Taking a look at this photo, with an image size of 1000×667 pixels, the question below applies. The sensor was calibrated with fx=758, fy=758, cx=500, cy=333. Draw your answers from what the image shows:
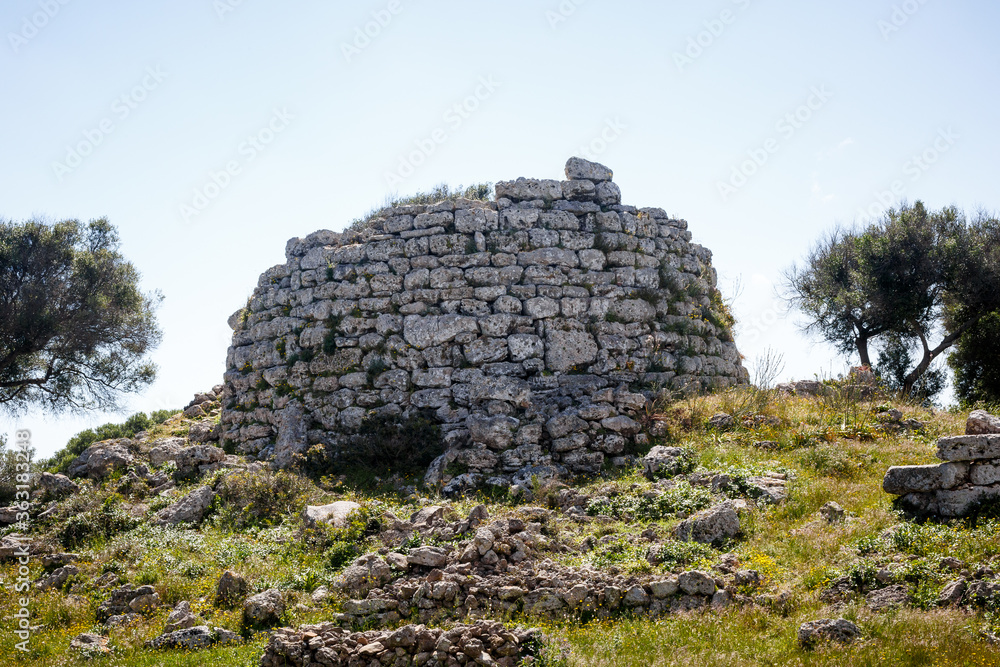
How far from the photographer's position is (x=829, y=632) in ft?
19.9

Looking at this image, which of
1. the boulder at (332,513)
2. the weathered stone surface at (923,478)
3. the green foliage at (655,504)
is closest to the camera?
the weathered stone surface at (923,478)

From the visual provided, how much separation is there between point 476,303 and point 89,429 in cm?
982

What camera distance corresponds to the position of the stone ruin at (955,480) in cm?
Result: 785

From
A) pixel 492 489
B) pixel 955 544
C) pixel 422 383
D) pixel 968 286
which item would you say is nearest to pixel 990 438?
pixel 955 544

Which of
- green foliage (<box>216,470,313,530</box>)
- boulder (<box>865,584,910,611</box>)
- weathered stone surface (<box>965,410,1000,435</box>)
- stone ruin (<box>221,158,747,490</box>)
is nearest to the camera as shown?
boulder (<box>865,584,910,611</box>)

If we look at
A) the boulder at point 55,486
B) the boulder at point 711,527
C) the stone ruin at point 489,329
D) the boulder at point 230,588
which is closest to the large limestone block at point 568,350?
the stone ruin at point 489,329

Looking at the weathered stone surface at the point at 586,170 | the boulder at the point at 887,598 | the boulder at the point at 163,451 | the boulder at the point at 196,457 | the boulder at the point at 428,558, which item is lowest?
the boulder at the point at 887,598

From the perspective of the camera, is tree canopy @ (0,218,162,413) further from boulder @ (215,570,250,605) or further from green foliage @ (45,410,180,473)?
boulder @ (215,570,250,605)

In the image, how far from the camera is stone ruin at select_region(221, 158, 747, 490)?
12.1 meters

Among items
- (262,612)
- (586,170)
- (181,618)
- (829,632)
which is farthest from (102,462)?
(829,632)

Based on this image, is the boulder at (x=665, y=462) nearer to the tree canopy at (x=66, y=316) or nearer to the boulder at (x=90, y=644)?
the boulder at (x=90, y=644)

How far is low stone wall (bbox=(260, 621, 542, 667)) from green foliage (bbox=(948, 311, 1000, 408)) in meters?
15.4

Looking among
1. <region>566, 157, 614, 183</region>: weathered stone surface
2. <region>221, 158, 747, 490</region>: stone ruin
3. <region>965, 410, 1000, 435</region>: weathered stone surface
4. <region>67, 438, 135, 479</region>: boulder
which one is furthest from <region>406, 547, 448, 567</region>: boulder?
<region>566, 157, 614, 183</region>: weathered stone surface

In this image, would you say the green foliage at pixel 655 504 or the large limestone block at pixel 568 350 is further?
the large limestone block at pixel 568 350
